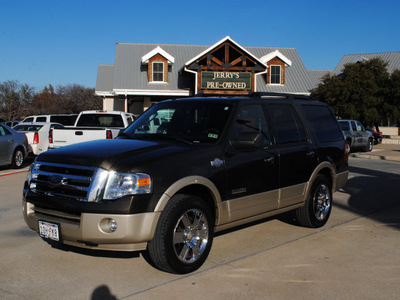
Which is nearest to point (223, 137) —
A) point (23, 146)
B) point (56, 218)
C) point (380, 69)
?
point (56, 218)

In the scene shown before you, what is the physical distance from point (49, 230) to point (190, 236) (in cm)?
144

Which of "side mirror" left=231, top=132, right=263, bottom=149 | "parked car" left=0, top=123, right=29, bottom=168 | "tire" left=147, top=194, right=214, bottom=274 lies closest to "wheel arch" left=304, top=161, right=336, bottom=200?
"side mirror" left=231, top=132, right=263, bottom=149

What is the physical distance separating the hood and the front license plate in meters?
0.64

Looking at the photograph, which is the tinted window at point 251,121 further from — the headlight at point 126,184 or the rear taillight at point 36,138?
the rear taillight at point 36,138

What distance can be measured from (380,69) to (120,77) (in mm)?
18344

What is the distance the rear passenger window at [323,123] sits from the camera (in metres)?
6.66

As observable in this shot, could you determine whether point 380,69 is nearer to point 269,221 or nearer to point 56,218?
point 269,221

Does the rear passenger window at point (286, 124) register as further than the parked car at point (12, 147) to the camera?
No

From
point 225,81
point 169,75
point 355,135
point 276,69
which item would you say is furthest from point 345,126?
point 169,75

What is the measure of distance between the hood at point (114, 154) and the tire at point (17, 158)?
9.36 meters

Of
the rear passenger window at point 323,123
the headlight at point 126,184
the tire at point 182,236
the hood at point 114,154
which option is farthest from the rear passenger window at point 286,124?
the headlight at point 126,184

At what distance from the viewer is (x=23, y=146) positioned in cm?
1359

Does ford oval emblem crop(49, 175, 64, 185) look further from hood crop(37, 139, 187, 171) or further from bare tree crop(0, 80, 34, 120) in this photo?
bare tree crop(0, 80, 34, 120)

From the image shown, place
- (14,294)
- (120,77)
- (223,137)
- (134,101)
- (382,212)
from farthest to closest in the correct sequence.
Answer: (134,101) < (120,77) < (382,212) < (223,137) < (14,294)
